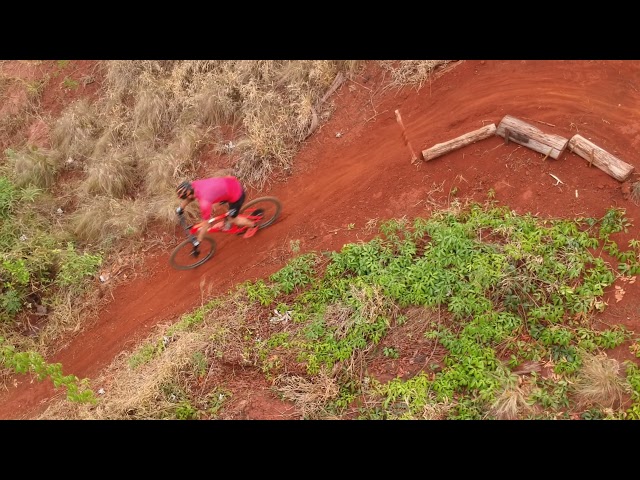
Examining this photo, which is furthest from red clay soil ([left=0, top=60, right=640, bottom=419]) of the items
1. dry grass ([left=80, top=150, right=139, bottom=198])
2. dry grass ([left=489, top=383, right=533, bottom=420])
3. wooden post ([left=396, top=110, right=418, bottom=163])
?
dry grass ([left=489, top=383, right=533, bottom=420])

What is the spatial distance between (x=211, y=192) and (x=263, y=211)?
4.39ft

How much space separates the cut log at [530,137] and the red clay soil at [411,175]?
0.13 metres

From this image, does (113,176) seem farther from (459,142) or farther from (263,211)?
(459,142)

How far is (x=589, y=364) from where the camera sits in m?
5.64

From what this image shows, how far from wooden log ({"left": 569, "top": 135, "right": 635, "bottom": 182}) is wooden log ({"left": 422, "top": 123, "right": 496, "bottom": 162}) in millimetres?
1201

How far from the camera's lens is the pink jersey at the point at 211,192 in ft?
23.1

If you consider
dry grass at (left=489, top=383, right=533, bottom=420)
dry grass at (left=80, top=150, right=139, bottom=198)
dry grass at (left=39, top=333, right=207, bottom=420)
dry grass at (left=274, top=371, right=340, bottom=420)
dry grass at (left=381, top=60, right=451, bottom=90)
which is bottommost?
dry grass at (left=489, top=383, right=533, bottom=420)

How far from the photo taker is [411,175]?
8062 millimetres

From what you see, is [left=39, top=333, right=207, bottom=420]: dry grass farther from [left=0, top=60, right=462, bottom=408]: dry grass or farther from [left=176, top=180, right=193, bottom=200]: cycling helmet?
[left=176, top=180, right=193, bottom=200]: cycling helmet

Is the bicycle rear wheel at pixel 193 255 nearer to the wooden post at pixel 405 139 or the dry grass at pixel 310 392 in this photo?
the dry grass at pixel 310 392

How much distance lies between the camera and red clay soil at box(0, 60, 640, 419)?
7.33 metres

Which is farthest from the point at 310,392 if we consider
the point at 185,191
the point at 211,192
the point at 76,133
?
the point at 76,133

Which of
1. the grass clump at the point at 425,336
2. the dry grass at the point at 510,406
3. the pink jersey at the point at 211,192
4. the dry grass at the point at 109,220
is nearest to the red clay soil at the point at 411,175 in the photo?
the grass clump at the point at 425,336

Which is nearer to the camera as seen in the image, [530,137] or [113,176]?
[530,137]
